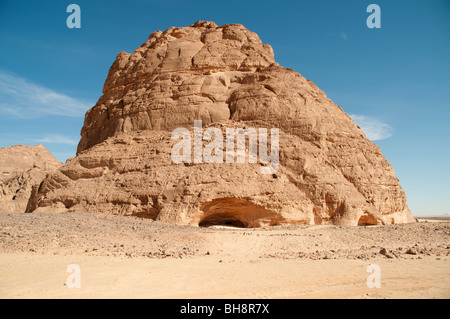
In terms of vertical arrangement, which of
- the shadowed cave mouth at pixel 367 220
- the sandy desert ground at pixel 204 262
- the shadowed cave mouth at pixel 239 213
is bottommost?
the sandy desert ground at pixel 204 262

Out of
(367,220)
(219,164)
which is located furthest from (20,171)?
(367,220)

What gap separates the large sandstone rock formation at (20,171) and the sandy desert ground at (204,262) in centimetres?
2842

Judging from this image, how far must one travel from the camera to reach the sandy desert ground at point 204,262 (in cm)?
573

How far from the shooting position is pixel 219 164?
1808 centimetres

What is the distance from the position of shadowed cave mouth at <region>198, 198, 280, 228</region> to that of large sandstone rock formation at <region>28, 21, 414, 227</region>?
0.06 m

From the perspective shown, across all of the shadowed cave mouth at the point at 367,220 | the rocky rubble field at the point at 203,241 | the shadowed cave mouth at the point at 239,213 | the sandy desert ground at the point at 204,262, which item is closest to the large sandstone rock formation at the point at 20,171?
the shadowed cave mouth at the point at 239,213

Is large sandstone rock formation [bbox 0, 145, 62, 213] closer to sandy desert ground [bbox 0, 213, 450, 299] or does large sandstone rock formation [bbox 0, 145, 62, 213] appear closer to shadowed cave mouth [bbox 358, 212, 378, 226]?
sandy desert ground [bbox 0, 213, 450, 299]

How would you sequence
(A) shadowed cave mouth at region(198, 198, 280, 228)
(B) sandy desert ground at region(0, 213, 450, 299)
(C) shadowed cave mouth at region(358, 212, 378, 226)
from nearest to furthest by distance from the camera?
(B) sandy desert ground at region(0, 213, 450, 299), (A) shadowed cave mouth at region(198, 198, 280, 228), (C) shadowed cave mouth at region(358, 212, 378, 226)

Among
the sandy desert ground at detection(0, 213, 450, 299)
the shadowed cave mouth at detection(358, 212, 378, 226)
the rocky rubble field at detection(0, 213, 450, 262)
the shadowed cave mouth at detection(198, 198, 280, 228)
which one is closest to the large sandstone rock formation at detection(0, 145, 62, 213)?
the shadowed cave mouth at detection(198, 198, 280, 228)

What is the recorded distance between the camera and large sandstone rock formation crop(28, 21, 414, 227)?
56.7 feet

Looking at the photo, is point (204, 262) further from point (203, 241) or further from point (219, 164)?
point (219, 164)

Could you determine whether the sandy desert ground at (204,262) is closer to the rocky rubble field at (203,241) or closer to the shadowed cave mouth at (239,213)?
the rocky rubble field at (203,241)

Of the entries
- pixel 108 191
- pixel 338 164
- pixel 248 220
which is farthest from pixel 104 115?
pixel 338 164
